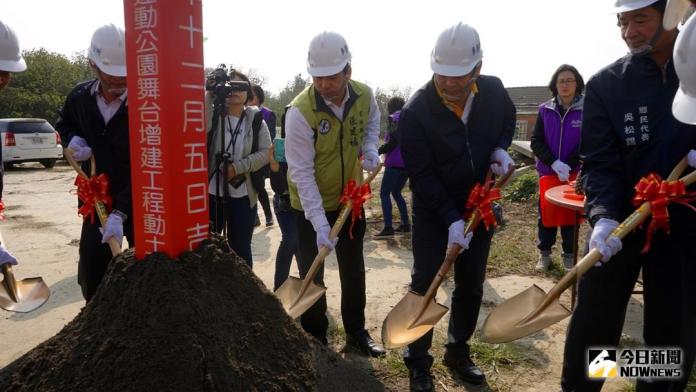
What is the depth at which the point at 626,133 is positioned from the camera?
2.03 meters

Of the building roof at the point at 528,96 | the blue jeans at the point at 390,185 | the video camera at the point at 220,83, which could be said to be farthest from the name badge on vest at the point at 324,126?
the building roof at the point at 528,96

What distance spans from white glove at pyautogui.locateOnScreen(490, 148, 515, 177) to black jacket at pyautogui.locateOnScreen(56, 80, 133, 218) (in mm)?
2114

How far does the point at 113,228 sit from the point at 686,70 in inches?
105

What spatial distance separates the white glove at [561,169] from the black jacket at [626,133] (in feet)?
6.40

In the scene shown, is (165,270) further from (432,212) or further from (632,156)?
(632,156)

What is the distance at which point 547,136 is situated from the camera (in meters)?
4.44

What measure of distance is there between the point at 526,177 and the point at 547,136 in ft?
15.8

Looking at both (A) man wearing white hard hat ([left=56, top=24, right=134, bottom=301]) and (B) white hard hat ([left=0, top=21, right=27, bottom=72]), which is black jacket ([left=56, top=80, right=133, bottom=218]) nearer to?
(A) man wearing white hard hat ([left=56, top=24, right=134, bottom=301])

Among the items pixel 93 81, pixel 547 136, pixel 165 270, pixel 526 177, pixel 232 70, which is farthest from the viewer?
pixel 526 177

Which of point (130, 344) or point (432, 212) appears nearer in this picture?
point (130, 344)

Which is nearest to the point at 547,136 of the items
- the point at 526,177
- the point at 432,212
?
the point at 432,212

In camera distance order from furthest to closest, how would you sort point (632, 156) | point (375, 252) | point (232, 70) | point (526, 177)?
1. point (526, 177)
2. point (375, 252)
3. point (232, 70)
4. point (632, 156)

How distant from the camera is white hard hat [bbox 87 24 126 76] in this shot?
252cm

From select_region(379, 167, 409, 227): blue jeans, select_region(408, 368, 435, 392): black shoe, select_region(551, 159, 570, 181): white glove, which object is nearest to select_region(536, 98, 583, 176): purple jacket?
select_region(551, 159, 570, 181): white glove
